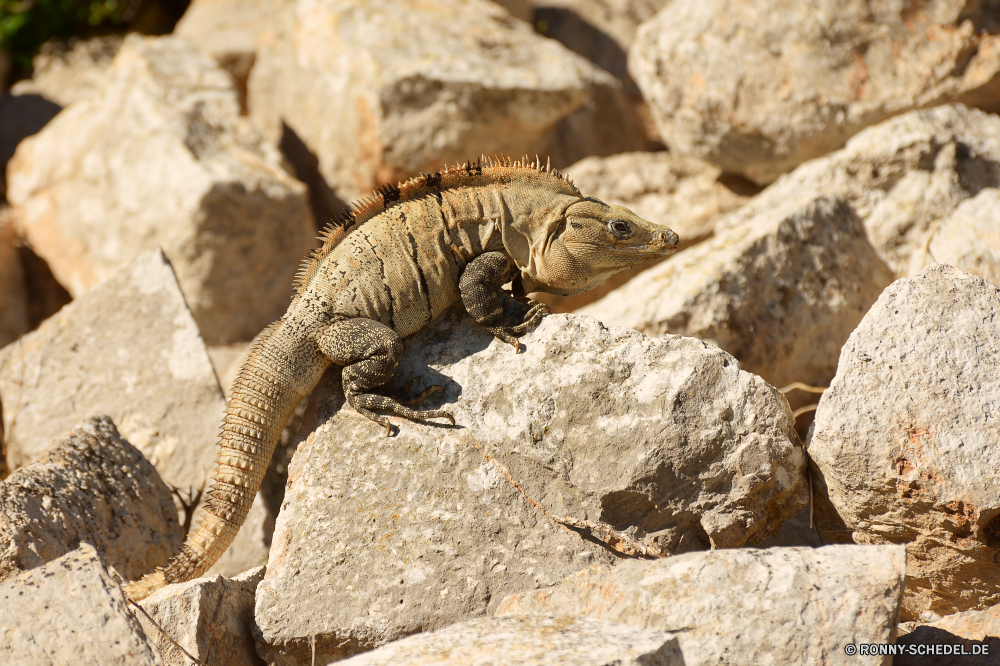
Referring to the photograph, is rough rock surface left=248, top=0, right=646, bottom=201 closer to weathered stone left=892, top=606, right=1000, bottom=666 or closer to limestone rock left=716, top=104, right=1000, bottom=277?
limestone rock left=716, top=104, right=1000, bottom=277

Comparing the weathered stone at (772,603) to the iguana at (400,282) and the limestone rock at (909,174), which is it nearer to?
the iguana at (400,282)

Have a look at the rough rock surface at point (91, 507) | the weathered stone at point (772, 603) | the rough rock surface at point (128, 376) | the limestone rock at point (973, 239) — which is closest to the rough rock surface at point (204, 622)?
the rough rock surface at point (91, 507)

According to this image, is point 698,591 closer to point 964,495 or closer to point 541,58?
point 964,495

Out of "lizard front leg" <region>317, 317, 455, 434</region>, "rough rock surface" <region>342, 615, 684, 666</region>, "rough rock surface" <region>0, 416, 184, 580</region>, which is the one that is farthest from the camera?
"lizard front leg" <region>317, 317, 455, 434</region>

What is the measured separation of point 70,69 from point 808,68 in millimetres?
9202

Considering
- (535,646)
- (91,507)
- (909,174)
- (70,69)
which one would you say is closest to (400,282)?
(91,507)

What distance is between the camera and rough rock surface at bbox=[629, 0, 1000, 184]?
22.7 feet

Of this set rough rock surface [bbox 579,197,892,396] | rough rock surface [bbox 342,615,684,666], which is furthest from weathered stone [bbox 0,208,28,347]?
rough rock surface [bbox 342,615,684,666]

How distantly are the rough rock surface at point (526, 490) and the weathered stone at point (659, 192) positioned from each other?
345 centimetres

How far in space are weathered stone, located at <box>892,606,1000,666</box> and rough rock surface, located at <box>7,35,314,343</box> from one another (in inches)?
252

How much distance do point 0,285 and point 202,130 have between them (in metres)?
2.63

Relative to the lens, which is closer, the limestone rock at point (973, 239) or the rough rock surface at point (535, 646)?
the rough rock surface at point (535, 646)

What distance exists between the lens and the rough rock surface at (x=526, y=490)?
4.15m

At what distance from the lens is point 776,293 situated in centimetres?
589
